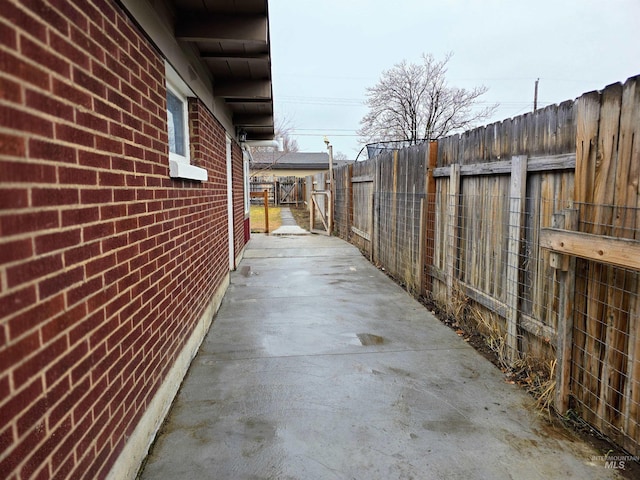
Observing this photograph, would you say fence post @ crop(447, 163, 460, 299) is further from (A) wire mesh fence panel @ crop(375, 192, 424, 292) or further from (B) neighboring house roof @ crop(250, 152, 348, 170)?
(B) neighboring house roof @ crop(250, 152, 348, 170)

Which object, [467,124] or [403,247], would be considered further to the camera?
[467,124]

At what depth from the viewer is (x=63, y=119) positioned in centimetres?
146

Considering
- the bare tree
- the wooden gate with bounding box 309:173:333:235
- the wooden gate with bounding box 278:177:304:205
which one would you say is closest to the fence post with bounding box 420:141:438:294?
the wooden gate with bounding box 309:173:333:235

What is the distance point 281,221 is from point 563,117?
47.8 feet

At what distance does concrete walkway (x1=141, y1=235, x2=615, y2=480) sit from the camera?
2166 millimetres

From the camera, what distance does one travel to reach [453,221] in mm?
4504

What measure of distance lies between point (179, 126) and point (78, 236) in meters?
2.60

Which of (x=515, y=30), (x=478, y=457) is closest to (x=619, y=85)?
(x=478, y=457)

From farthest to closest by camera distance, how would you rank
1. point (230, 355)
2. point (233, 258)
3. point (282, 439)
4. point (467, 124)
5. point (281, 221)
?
point (467, 124), point (281, 221), point (233, 258), point (230, 355), point (282, 439)

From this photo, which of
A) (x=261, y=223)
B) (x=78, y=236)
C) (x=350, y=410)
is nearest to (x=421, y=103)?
(x=261, y=223)

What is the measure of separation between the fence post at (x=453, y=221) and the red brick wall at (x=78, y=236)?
3018 millimetres

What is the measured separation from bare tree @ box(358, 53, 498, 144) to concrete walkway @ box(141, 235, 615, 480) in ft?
65.8

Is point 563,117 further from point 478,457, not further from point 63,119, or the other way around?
point 63,119

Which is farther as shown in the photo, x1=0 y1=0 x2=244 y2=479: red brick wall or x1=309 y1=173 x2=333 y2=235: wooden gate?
x1=309 y1=173 x2=333 y2=235: wooden gate
